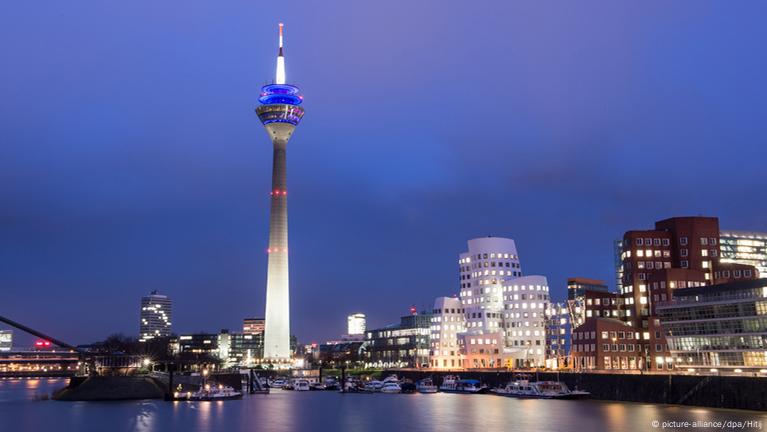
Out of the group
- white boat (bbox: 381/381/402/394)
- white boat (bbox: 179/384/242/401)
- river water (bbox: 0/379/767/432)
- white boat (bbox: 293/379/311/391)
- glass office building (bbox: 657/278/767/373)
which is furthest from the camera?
white boat (bbox: 293/379/311/391)

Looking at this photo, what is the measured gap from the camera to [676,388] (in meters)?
110

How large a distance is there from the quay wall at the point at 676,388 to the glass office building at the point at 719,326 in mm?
16393

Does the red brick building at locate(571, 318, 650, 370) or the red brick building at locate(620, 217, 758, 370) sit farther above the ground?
the red brick building at locate(620, 217, 758, 370)

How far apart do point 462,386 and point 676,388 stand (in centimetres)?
6251

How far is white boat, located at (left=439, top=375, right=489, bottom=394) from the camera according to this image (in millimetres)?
161625

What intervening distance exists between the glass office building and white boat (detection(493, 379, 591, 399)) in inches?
769

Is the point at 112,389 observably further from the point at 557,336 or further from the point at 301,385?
the point at 557,336

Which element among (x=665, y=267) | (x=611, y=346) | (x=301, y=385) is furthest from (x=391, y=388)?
(x=665, y=267)

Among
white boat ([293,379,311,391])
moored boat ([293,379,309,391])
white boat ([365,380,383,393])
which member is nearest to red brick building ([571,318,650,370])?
white boat ([365,380,383,393])

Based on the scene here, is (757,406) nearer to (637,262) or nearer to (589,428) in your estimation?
(589,428)

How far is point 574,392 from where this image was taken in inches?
5271

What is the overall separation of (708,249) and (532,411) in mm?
82520

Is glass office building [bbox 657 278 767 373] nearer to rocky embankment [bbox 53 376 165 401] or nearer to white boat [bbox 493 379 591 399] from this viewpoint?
white boat [bbox 493 379 591 399]

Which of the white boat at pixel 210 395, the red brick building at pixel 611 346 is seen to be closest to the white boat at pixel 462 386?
the red brick building at pixel 611 346
